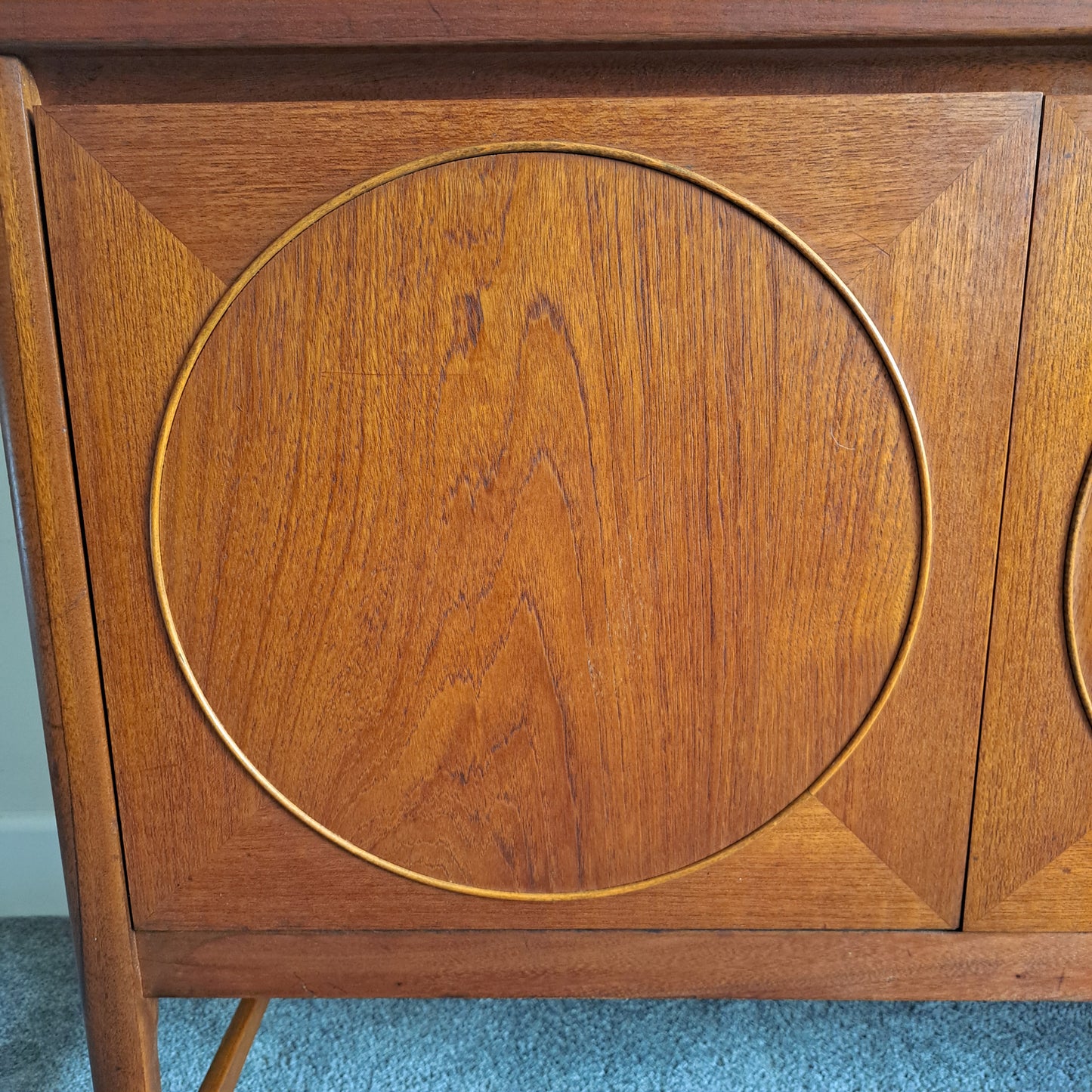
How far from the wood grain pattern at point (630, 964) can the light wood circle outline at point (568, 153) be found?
3 cm

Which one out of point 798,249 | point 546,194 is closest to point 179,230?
point 546,194

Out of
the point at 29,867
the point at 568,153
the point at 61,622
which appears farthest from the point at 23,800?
the point at 568,153

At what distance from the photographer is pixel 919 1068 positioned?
652 millimetres

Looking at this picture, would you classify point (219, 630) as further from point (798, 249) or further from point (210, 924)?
point (798, 249)

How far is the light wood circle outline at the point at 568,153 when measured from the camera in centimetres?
38

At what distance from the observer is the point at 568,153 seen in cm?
38

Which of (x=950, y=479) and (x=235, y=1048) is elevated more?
(x=950, y=479)

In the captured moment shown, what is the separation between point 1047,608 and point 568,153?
281 mm

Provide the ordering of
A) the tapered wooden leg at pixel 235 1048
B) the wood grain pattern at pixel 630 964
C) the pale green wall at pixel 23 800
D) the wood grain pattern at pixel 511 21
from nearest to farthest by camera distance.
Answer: the wood grain pattern at pixel 511 21, the wood grain pattern at pixel 630 964, the tapered wooden leg at pixel 235 1048, the pale green wall at pixel 23 800

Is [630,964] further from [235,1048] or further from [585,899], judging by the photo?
[235,1048]

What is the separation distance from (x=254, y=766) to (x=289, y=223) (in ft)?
0.79

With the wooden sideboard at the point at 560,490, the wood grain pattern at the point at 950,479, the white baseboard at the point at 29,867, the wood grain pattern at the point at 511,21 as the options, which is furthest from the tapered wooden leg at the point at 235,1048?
the wood grain pattern at the point at 511,21

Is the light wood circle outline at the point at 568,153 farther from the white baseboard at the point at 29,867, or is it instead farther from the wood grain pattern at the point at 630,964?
the white baseboard at the point at 29,867

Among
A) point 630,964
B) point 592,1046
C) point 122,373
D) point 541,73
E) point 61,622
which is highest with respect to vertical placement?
point 541,73
